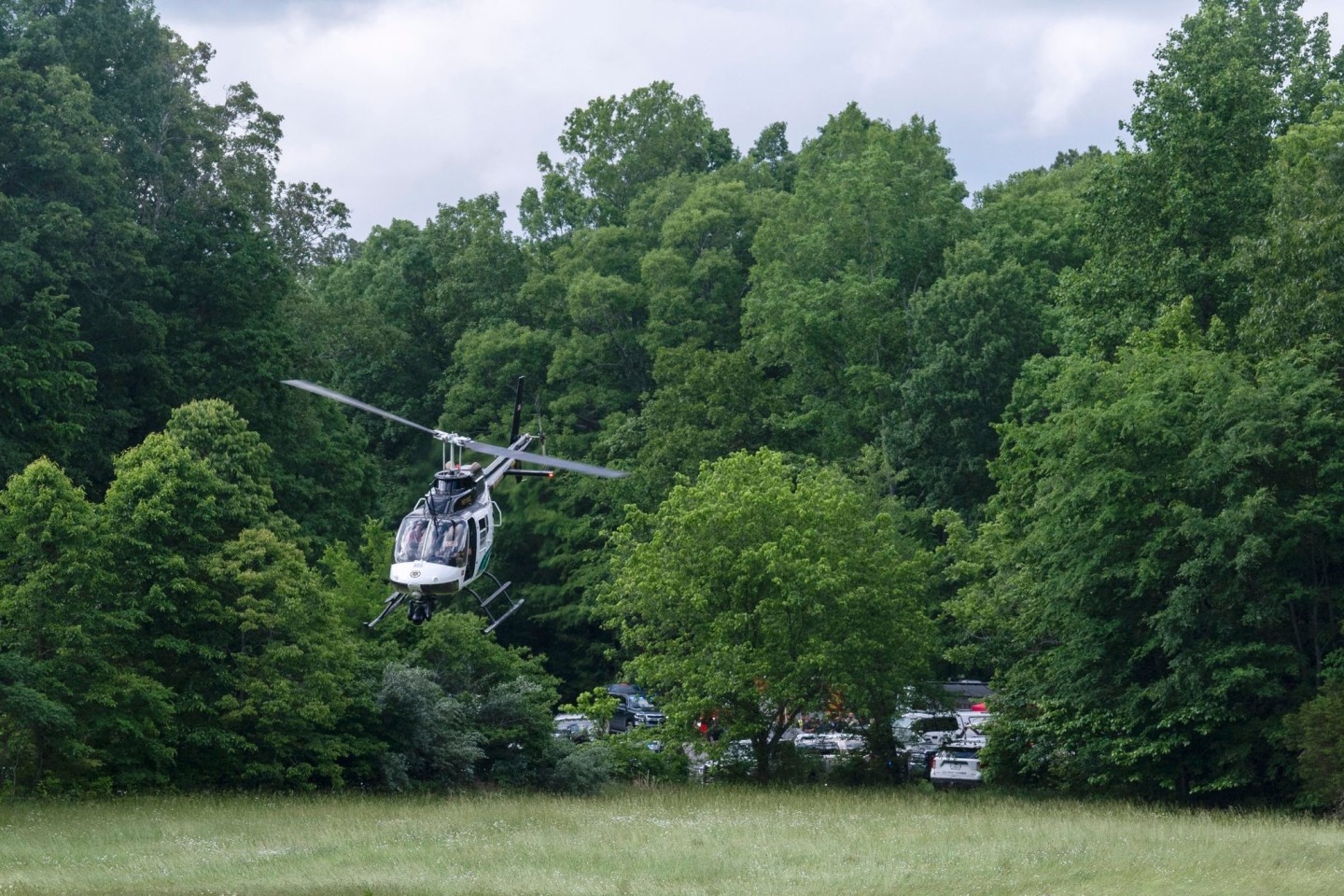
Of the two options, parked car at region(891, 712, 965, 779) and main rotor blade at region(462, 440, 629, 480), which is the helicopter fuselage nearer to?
main rotor blade at region(462, 440, 629, 480)

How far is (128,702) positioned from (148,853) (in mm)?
9865

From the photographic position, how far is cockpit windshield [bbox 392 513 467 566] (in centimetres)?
2697

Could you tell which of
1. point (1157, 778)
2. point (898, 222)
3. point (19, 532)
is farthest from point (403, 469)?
point (1157, 778)

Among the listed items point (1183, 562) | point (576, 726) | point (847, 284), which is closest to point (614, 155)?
point (847, 284)

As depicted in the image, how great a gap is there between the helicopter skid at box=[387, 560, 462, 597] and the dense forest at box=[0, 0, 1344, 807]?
13.0m

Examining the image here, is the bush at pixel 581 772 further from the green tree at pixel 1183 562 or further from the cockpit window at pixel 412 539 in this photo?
the cockpit window at pixel 412 539

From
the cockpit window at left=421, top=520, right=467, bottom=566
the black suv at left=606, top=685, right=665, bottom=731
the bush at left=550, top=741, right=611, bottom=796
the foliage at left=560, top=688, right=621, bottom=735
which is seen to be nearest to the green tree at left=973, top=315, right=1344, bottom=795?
the foliage at left=560, top=688, right=621, bottom=735

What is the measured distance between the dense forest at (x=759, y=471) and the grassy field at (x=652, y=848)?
350 centimetres

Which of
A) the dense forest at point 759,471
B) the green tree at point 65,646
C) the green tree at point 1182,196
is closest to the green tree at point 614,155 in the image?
the dense forest at point 759,471

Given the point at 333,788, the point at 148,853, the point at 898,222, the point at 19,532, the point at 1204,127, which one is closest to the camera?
the point at 148,853

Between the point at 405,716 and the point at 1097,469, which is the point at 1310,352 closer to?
the point at 1097,469

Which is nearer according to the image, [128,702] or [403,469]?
[128,702]

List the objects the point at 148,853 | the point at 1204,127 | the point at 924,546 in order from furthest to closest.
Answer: the point at 924,546 → the point at 1204,127 → the point at 148,853

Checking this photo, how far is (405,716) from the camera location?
4291 cm
